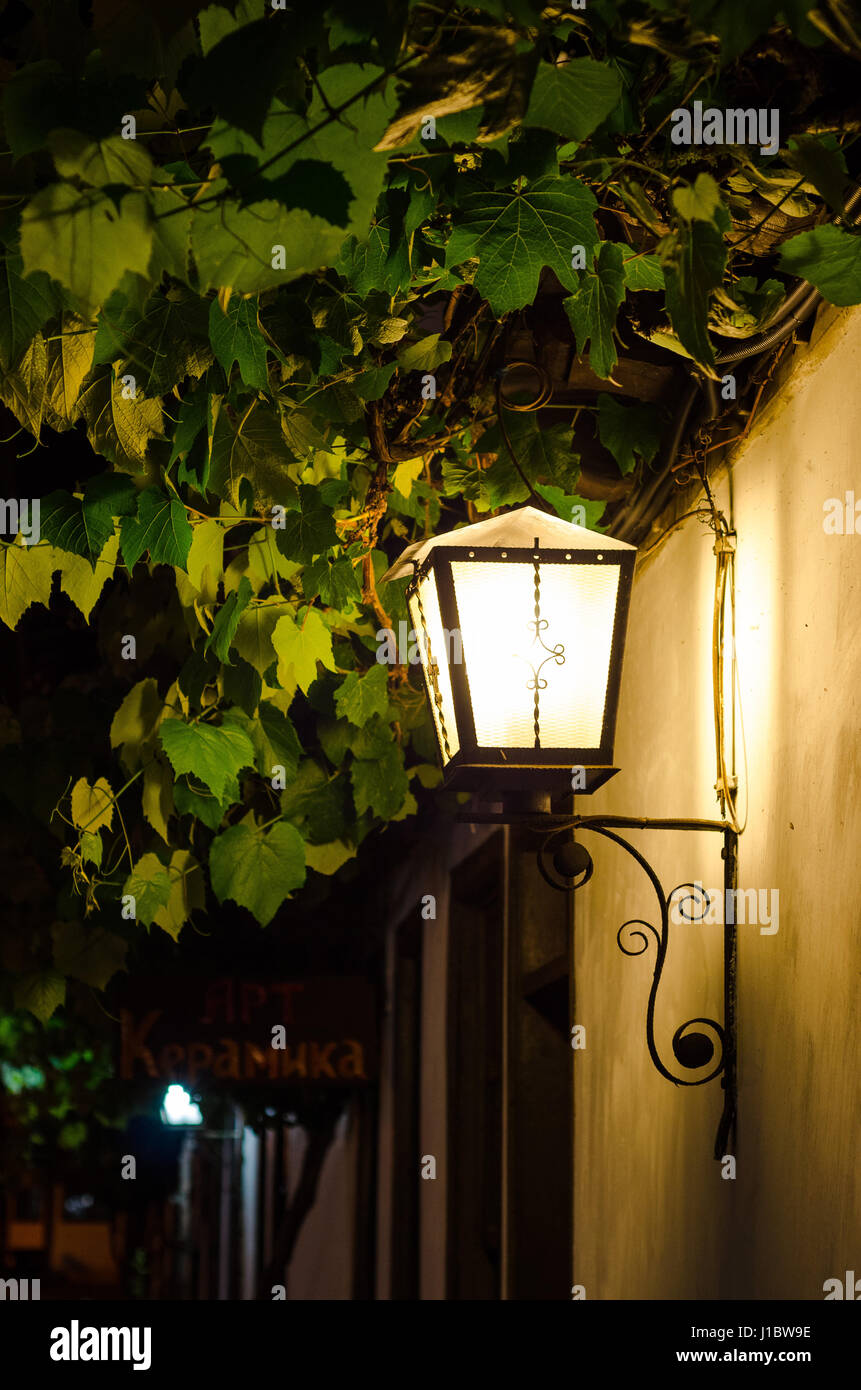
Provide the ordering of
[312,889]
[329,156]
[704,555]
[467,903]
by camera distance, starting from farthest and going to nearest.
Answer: [467,903] < [312,889] < [704,555] < [329,156]

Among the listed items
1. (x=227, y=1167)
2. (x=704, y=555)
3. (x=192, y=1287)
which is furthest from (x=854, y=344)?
(x=192, y=1287)

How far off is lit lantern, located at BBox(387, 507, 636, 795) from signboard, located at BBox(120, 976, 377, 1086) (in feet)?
13.3

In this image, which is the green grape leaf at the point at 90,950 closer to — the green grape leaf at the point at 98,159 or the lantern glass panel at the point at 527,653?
the lantern glass panel at the point at 527,653

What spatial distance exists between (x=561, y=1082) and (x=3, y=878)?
2.85 m

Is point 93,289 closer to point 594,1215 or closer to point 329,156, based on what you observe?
point 329,156

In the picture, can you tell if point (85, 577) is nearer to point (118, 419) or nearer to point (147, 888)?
point (118, 419)

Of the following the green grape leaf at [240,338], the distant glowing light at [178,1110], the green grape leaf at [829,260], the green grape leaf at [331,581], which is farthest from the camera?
the distant glowing light at [178,1110]

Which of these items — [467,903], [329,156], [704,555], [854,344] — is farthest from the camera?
[467,903]

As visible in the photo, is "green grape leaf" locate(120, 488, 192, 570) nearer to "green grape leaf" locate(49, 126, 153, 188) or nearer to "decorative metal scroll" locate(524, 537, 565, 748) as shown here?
"decorative metal scroll" locate(524, 537, 565, 748)

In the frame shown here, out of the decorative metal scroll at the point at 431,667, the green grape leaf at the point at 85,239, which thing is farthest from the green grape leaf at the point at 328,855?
the green grape leaf at the point at 85,239

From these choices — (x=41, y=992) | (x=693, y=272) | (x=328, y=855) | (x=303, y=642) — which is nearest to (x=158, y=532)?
(x=303, y=642)

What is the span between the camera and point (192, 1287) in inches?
1038

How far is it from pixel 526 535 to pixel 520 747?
0.44 m

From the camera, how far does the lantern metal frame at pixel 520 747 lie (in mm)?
2807
